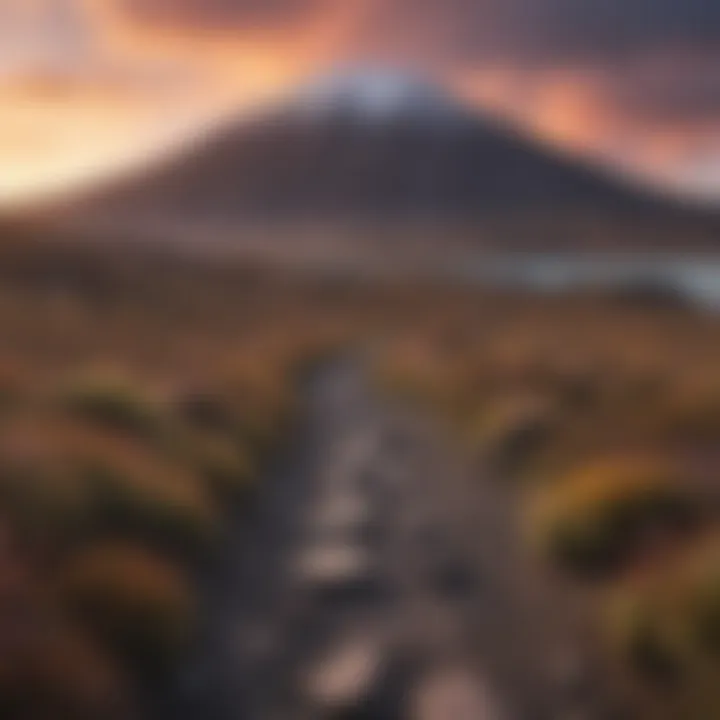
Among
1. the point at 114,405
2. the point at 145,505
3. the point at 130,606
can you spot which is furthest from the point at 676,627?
the point at 114,405

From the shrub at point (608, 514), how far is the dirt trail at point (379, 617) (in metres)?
0.53

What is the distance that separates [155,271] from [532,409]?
2093 inches

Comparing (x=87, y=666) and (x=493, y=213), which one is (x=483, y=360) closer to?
(x=87, y=666)

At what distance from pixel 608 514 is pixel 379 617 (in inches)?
130

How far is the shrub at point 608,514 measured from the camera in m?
11.3

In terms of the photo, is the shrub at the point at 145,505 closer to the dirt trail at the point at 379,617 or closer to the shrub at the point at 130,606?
the dirt trail at the point at 379,617

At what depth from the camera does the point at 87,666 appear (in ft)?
25.8

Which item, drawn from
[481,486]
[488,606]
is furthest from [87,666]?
[481,486]

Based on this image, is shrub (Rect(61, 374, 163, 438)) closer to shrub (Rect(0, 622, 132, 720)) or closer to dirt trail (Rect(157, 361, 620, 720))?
dirt trail (Rect(157, 361, 620, 720))

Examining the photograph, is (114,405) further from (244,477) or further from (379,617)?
(379,617)

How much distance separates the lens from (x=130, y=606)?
8.94m

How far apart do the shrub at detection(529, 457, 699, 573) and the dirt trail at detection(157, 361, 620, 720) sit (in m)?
0.53

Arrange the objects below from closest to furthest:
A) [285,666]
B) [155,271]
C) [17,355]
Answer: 1. [285,666]
2. [17,355]
3. [155,271]

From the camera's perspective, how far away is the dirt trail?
8352 mm
